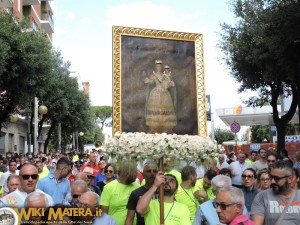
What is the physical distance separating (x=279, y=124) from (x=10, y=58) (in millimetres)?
12720

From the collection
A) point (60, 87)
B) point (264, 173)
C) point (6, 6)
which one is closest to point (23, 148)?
point (60, 87)

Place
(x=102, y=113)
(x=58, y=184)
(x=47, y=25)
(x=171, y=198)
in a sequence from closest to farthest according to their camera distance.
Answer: (x=171, y=198)
(x=58, y=184)
(x=47, y=25)
(x=102, y=113)

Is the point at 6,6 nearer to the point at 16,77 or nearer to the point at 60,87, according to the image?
the point at 60,87

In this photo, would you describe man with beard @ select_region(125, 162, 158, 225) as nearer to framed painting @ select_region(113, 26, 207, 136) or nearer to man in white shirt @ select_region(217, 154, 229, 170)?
man in white shirt @ select_region(217, 154, 229, 170)

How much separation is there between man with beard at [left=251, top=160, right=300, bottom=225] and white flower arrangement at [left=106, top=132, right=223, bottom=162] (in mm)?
1093

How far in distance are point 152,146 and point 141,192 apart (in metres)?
0.56

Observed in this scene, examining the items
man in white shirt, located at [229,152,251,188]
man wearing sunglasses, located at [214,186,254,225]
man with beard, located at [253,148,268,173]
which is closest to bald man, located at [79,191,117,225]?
man wearing sunglasses, located at [214,186,254,225]

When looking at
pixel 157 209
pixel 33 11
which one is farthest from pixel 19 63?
pixel 33 11

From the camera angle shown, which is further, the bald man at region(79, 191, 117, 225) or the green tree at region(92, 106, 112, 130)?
the green tree at region(92, 106, 112, 130)

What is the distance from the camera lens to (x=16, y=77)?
75.5ft

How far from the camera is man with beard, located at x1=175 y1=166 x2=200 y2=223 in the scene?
6461 mm

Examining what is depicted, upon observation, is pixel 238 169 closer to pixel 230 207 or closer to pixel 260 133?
pixel 230 207

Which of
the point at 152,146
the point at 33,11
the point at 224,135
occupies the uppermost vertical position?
the point at 33,11

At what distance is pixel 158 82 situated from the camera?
46.8 ft
